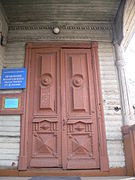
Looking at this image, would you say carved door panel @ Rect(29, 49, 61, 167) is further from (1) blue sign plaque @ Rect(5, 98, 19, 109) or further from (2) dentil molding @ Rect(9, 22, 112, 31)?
(2) dentil molding @ Rect(9, 22, 112, 31)

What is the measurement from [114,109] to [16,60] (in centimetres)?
226

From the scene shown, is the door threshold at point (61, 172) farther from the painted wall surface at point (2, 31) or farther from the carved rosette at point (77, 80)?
the painted wall surface at point (2, 31)

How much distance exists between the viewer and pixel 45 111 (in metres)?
3.50

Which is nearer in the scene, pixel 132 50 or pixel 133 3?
pixel 133 3

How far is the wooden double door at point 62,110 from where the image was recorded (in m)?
3.23

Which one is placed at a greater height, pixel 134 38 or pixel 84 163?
pixel 134 38

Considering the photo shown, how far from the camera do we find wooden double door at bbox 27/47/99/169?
3.23 meters

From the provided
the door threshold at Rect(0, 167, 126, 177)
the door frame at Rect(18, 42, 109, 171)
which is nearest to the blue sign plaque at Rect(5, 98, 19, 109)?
the door frame at Rect(18, 42, 109, 171)

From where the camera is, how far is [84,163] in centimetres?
317

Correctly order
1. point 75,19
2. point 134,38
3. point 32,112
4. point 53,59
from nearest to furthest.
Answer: point 32,112
point 53,59
point 75,19
point 134,38

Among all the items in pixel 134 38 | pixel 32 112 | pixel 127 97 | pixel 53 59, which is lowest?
pixel 32 112

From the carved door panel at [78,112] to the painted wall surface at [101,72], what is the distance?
10.6 inches

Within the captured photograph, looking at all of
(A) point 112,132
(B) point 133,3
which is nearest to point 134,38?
(B) point 133,3

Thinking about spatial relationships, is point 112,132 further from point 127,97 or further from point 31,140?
point 31,140
